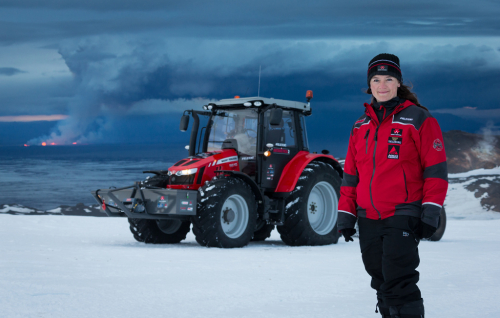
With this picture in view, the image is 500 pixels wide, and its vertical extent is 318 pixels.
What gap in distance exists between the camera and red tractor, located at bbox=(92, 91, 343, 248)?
881cm

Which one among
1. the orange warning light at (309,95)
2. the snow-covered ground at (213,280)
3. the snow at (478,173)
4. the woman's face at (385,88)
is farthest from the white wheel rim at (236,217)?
the snow at (478,173)

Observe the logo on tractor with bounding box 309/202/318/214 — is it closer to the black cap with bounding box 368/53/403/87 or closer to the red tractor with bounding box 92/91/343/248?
the red tractor with bounding box 92/91/343/248

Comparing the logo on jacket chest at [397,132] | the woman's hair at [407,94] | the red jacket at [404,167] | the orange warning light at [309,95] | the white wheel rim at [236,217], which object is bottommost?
the white wheel rim at [236,217]

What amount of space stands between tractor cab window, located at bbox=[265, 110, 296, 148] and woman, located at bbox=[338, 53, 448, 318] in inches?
251

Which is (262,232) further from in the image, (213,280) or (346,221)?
(346,221)

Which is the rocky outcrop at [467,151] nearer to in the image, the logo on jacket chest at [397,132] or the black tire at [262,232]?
the black tire at [262,232]

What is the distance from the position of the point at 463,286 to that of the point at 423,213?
2.92m

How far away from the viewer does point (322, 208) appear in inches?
419

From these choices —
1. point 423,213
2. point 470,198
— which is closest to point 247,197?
point 423,213

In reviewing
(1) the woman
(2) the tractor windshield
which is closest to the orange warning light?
(2) the tractor windshield

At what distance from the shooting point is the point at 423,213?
321 centimetres

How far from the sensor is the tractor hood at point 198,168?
932cm

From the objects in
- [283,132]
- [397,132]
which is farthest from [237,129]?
[397,132]

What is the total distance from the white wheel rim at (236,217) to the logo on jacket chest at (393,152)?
5829 millimetres
